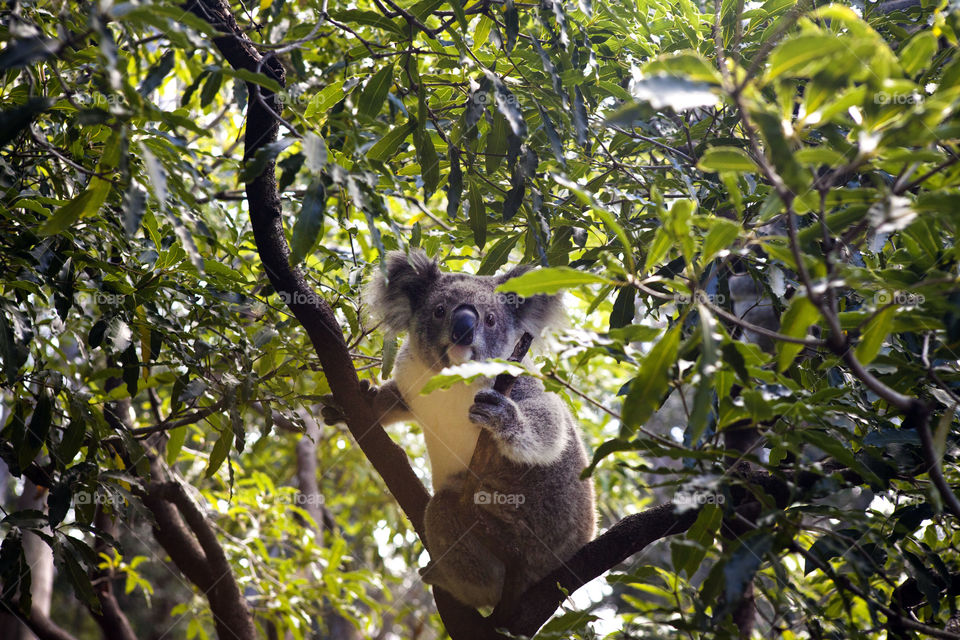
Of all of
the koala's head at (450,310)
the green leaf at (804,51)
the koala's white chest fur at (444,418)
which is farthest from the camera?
the koala's white chest fur at (444,418)

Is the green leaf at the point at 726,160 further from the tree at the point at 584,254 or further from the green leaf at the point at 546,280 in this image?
the green leaf at the point at 546,280

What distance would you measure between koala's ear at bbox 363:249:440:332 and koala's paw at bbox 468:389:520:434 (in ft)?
3.53

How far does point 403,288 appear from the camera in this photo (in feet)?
13.6

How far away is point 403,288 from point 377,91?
176 centimetres

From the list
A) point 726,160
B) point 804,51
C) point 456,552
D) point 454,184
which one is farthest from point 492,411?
point 804,51

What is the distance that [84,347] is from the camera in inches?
133

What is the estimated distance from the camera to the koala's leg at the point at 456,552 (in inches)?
137

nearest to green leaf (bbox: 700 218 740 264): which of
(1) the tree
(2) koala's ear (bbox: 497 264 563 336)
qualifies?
(1) the tree

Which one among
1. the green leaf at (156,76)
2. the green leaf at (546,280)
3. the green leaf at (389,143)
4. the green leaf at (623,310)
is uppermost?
the green leaf at (156,76)

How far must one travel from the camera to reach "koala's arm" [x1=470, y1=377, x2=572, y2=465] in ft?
10.1

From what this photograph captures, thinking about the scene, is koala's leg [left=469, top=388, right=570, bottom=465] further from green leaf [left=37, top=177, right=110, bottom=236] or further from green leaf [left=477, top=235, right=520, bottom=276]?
green leaf [left=37, top=177, right=110, bottom=236]

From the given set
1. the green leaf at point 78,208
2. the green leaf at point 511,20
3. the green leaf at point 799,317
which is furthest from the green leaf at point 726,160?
the green leaf at point 78,208

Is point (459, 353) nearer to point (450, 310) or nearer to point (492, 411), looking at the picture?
point (450, 310)

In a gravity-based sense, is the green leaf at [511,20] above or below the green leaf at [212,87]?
above
